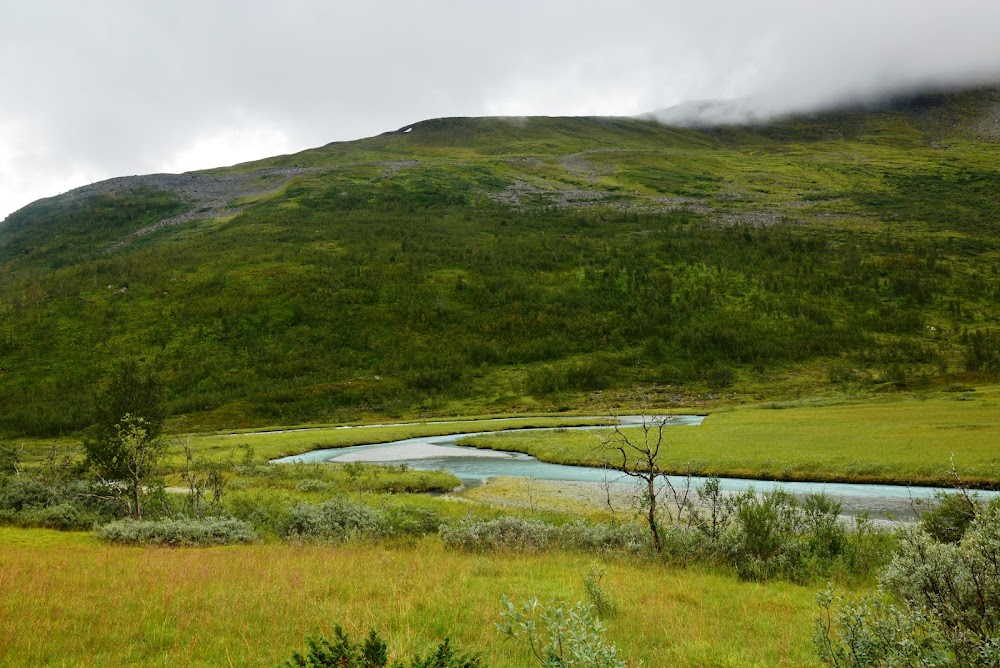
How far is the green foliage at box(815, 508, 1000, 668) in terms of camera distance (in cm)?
581

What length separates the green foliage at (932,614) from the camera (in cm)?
581

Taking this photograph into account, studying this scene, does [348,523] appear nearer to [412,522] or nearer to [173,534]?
[412,522]

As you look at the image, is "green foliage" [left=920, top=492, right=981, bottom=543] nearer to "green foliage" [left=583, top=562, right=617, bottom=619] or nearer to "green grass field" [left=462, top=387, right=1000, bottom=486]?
"green foliage" [left=583, top=562, right=617, bottom=619]

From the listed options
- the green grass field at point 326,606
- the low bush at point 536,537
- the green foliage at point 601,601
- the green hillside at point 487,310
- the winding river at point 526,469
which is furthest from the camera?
the green hillside at point 487,310

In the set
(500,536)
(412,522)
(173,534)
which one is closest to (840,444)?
(500,536)

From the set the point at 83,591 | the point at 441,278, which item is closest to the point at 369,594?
the point at 83,591

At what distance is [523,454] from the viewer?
5553 centimetres

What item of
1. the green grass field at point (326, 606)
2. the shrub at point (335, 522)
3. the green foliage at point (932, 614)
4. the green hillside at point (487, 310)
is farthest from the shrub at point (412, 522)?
the green hillside at point (487, 310)

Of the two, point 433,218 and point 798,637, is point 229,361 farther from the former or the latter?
point 798,637

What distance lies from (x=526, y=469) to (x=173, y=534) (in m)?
31.3

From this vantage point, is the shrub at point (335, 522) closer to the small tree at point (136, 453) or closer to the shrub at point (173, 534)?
the shrub at point (173, 534)

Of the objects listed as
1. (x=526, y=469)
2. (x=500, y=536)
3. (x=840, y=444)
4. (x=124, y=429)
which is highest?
(x=124, y=429)

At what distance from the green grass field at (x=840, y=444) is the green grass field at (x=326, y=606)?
67.0 feet

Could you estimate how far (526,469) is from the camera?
156 ft
